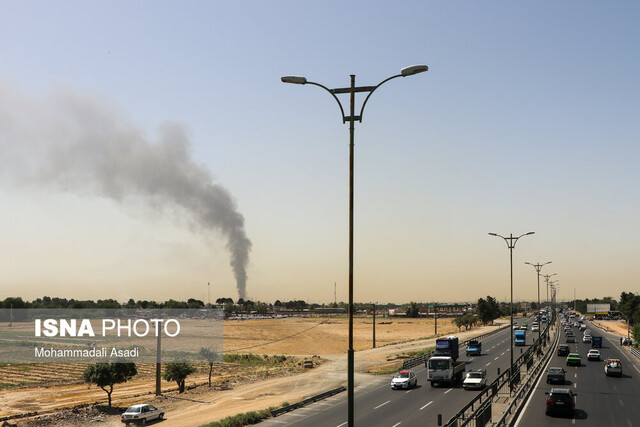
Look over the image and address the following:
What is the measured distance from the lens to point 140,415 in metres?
45.2

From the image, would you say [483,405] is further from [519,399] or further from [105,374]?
[105,374]

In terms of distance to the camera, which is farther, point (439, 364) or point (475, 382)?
point (439, 364)

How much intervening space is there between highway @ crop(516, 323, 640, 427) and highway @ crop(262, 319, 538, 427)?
18.3 ft

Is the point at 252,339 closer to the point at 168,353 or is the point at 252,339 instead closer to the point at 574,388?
the point at 168,353

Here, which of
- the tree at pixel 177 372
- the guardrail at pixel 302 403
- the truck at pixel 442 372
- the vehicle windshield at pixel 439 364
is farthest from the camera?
the tree at pixel 177 372

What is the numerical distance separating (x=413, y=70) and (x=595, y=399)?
3818cm

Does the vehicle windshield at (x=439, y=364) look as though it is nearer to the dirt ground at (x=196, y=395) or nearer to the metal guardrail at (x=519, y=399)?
the metal guardrail at (x=519, y=399)

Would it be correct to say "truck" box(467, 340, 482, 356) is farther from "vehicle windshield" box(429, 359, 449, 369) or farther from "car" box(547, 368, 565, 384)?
"car" box(547, 368, 565, 384)

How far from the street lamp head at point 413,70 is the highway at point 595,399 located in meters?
25.4

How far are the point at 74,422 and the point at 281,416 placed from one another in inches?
788

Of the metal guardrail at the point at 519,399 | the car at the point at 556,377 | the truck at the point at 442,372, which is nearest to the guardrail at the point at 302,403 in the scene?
the truck at the point at 442,372

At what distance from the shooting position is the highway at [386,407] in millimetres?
37969

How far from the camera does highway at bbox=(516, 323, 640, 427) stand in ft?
115

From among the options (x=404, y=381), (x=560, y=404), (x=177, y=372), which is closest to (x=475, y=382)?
(x=404, y=381)
